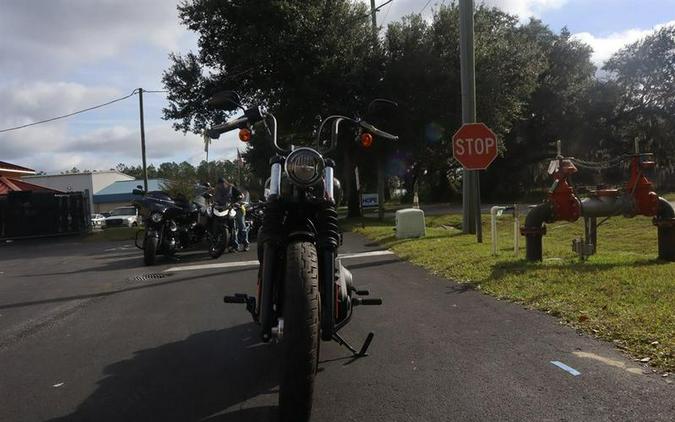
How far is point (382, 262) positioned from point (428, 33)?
15.5 meters

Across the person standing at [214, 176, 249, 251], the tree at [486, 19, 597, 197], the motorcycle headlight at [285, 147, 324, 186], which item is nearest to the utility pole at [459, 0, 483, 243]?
the person standing at [214, 176, 249, 251]

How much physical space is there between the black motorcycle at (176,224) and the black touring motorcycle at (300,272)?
8390mm

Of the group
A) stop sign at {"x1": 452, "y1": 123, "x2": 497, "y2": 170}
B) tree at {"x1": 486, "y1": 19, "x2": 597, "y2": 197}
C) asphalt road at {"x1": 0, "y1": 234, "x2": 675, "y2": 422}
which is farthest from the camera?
tree at {"x1": 486, "y1": 19, "x2": 597, "y2": 197}

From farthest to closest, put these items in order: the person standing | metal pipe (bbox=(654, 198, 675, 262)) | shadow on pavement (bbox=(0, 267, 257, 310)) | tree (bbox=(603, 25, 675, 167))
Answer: tree (bbox=(603, 25, 675, 167))
the person standing
metal pipe (bbox=(654, 198, 675, 262))
shadow on pavement (bbox=(0, 267, 257, 310))

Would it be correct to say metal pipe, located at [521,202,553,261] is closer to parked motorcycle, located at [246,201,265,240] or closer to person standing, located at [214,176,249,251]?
person standing, located at [214,176,249,251]

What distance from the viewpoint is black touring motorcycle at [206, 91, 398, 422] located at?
10.5 ft

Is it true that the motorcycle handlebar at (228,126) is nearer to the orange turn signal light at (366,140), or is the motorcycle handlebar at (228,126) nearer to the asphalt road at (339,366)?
the orange turn signal light at (366,140)

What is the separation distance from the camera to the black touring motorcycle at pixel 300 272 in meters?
3.19

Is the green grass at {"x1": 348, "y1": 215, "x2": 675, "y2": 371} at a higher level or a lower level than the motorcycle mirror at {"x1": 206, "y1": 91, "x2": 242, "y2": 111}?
lower

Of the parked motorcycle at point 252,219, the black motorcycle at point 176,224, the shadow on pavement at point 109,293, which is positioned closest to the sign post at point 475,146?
the shadow on pavement at point 109,293

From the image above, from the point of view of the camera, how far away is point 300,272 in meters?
3.43

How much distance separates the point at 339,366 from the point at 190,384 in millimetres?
1110

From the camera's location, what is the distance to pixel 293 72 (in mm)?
22109

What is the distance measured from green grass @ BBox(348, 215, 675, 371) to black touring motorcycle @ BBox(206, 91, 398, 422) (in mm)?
2468
